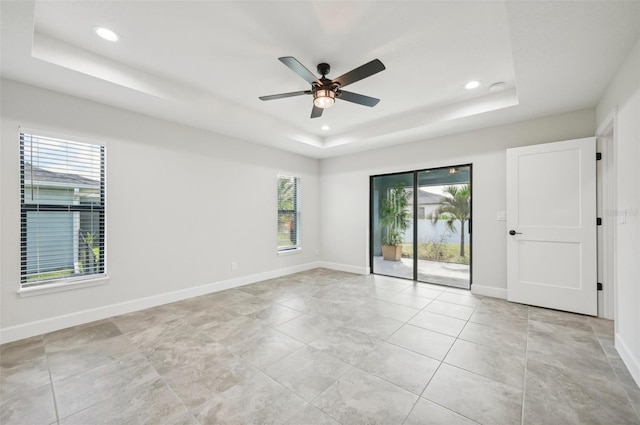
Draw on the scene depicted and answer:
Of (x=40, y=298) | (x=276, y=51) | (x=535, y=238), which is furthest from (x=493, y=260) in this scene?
(x=40, y=298)

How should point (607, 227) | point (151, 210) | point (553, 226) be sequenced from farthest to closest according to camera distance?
point (151, 210) < point (553, 226) < point (607, 227)

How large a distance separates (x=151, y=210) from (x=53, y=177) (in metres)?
1.01

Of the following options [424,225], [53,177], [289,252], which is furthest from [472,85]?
[53,177]

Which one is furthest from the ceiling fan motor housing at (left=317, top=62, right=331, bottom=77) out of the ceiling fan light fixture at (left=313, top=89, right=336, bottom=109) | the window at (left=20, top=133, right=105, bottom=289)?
the window at (left=20, top=133, right=105, bottom=289)

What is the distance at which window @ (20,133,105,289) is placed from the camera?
8.98 ft

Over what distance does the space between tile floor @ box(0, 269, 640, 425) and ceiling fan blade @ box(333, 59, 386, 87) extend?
2507mm

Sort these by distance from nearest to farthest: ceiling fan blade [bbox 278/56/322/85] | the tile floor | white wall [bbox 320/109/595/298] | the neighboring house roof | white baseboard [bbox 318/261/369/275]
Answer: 1. the tile floor
2. ceiling fan blade [bbox 278/56/322/85]
3. the neighboring house roof
4. white wall [bbox 320/109/595/298]
5. white baseboard [bbox 318/261/369/275]

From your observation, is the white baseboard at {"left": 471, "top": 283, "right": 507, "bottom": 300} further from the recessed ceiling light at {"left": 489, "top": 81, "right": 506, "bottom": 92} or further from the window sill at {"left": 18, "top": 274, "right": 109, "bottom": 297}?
the window sill at {"left": 18, "top": 274, "right": 109, "bottom": 297}

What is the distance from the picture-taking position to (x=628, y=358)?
2115 millimetres

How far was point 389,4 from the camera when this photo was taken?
77.3 inches

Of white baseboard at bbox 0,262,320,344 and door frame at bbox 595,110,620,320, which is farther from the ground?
door frame at bbox 595,110,620,320

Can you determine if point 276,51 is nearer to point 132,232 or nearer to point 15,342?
point 132,232

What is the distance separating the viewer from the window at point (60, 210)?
2.74m

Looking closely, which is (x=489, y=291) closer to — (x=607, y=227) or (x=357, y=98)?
(x=607, y=227)
